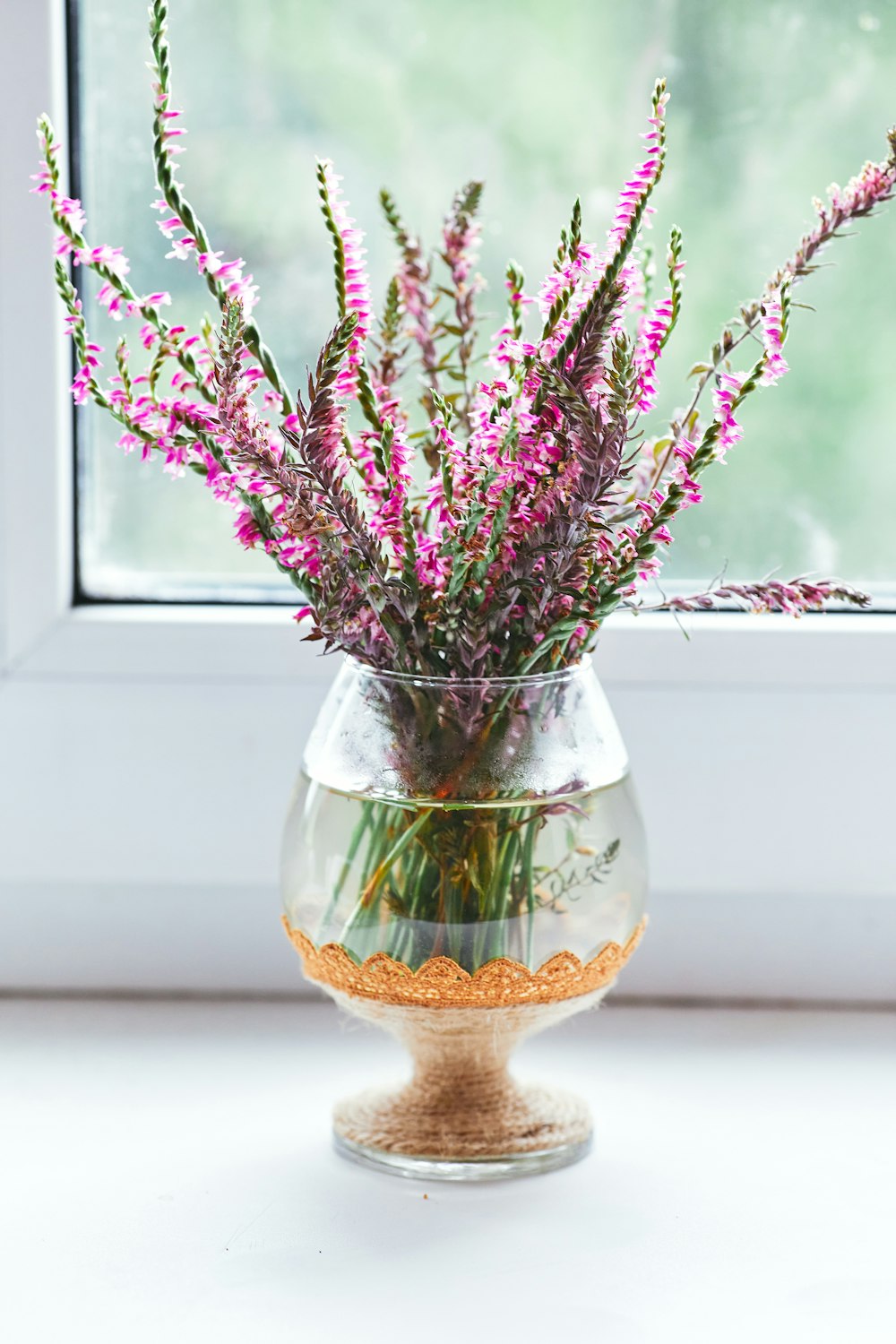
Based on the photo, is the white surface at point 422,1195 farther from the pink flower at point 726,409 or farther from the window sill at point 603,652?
the pink flower at point 726,409

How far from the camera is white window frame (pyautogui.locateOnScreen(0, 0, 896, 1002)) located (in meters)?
0.83

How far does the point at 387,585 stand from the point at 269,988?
363mm

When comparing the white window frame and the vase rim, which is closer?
the vase rim

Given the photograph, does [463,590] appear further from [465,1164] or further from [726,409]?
[465,1164]

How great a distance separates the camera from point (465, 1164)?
0.65m

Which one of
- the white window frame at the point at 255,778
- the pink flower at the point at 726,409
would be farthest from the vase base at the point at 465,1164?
the pink flower at the point at 726,409

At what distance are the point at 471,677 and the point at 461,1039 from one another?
0.55 feet

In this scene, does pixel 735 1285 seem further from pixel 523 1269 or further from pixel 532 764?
pixel 532 764

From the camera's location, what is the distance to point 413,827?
0.61m

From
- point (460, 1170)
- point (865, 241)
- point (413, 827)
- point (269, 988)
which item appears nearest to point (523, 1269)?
point (460, 1170)

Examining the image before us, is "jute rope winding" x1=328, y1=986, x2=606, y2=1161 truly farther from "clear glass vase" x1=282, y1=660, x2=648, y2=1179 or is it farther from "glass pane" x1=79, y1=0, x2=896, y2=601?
"glass pane" x1=79, y1=0, x2=896, y2=601

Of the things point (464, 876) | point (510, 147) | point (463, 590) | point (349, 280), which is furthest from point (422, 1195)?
point (510, 147)

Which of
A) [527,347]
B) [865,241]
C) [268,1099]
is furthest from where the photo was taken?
[865,241]

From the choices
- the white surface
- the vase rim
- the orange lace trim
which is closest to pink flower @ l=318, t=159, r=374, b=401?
the vase rim
